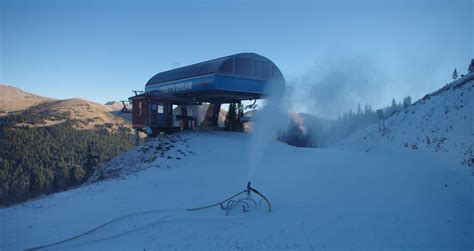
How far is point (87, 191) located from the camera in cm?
1498

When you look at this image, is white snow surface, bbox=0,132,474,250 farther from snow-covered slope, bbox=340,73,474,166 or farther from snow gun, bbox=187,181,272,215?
snow-covered slope, bbox=340,73,474,166

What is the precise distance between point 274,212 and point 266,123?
220 inches

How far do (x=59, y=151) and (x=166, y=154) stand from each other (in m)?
135

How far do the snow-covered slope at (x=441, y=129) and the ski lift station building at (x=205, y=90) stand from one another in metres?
14.9

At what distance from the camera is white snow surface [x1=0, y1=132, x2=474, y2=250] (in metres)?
8.85

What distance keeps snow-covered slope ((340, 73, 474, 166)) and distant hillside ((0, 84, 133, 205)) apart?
50.4 meters

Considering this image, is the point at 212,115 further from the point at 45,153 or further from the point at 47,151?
the point at 47,151

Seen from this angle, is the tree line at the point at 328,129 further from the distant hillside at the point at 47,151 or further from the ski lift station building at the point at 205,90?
the distant hillside at the point at 47,151

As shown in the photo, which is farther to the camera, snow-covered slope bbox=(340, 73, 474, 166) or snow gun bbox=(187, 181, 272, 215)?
snow-covered slope bbox=(340, 73, 474, 166)

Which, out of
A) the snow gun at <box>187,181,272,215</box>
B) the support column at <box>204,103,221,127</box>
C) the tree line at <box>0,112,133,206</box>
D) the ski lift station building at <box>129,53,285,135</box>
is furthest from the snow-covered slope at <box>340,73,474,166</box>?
the tree line at <box>0,112,133,206</box>

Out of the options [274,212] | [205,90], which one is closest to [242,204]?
[274,212]

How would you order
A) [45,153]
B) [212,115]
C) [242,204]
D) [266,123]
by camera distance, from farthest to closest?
[45,153]
[212,115]
[266,123]
[242,204]

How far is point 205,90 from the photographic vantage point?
30406 millimetres

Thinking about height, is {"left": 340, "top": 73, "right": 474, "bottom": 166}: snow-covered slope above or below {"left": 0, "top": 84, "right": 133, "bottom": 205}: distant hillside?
above
